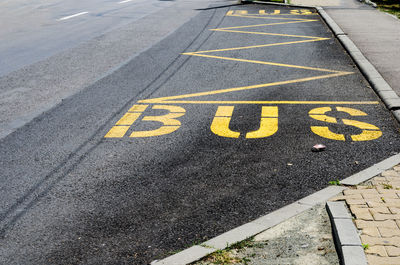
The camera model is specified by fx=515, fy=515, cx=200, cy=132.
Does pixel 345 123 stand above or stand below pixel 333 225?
below

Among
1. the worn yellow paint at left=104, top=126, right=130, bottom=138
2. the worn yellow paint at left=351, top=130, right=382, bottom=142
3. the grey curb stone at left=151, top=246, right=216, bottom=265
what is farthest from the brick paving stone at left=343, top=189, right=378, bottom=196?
the worn yellow paint at left=104, top=126, right=130, bottom=138

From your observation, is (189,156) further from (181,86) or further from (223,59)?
(223,59)

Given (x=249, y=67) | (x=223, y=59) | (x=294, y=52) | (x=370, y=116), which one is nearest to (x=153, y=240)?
(x=370, y=116)

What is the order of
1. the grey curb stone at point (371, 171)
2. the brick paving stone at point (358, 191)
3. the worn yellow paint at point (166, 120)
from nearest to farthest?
1. the brick paving stone at point (358, 191)
2. the grey curb stone at point (371, 171)
3. the worn yellow paint at point (166, 120)

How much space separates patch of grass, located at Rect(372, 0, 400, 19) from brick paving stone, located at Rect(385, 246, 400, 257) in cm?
1722

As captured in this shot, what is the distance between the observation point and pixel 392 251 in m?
4.14

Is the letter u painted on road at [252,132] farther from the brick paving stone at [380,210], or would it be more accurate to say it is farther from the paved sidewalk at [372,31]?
the brick paving stone at [380,210]

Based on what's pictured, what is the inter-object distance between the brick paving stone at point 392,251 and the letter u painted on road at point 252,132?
3358 millimetres

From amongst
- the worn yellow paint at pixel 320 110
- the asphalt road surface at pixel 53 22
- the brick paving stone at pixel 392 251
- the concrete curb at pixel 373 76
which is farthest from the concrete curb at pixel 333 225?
the asphalt road surface at pixel 53 22

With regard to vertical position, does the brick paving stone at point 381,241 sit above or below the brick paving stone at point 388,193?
above

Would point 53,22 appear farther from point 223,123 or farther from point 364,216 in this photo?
point 364,216

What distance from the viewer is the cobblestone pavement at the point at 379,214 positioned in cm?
414

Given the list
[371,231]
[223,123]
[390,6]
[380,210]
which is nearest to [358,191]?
[380,210]

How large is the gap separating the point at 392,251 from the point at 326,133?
3.41 m
